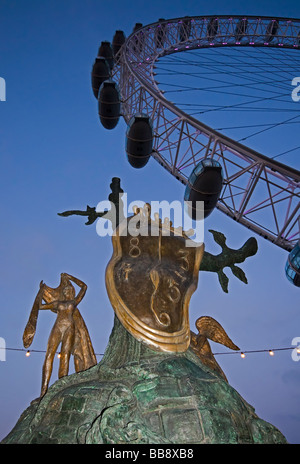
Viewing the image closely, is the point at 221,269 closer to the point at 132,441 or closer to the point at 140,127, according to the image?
the point at 132,441

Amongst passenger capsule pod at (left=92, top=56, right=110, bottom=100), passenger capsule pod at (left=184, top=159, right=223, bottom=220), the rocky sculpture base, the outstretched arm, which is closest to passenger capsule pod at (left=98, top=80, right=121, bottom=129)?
passenger capsule pod at (left=92, top=56, right=110, bottom=100)

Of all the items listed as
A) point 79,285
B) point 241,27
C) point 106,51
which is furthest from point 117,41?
point 79,285

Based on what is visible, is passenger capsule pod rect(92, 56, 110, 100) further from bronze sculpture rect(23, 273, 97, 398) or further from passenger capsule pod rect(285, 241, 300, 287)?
bronze sculpture rect(23, 273, 97, 398)

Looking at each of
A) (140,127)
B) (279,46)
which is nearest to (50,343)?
(140,127)

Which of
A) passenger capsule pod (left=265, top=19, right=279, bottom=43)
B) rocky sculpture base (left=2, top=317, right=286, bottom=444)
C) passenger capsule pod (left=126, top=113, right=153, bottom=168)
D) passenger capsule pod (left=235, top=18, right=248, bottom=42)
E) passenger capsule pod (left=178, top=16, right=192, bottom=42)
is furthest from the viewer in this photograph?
passenger capsule pod (left=265, top=19, right=279, bottom=43)

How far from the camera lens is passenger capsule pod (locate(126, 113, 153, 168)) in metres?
9.86

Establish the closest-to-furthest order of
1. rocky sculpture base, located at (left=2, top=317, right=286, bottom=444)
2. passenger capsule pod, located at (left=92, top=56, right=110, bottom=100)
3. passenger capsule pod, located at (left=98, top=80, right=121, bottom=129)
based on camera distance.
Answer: rocky sculpture base, located at (left=2, top=317, right=286, bottom=444), passenger capsule pod, located at (left=98, top=80, right=121, bottom=129), passenger capsule pod, located at (left=92, top=56, right=110, bottom=100)

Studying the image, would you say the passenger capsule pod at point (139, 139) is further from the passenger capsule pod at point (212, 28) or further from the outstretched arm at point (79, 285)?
the passenger capsule pod at point (212, 28)

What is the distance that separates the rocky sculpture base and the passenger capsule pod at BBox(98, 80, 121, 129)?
29.2 ft

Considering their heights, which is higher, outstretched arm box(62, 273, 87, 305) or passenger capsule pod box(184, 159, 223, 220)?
passenger capsule pod box(184, 159, 223, 220)

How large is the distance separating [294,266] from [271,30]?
38.9 ft

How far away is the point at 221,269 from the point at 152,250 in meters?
0.84

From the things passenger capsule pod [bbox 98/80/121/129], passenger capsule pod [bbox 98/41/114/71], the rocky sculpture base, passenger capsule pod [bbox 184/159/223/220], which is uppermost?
passenger capsule pod [bbox 98/41/114/71]

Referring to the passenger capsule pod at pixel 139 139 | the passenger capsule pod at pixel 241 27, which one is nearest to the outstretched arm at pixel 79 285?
the passenger capsule pod at pixel 139 139
